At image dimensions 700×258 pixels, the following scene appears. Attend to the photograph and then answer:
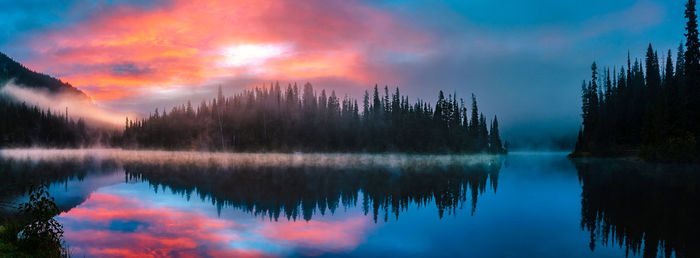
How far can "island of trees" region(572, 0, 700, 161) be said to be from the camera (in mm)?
76500

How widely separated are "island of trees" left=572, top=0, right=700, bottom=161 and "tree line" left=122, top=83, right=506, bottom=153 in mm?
42054

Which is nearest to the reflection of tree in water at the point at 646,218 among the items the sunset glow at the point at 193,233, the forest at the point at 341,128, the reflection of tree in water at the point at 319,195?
the reflection of tree in water at the point at 319,195

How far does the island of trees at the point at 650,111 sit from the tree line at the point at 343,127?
42054 millimetres

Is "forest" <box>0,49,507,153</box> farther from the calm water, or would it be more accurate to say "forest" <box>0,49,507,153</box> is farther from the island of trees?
the calm water

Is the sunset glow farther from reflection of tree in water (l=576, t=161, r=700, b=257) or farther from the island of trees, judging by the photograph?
the island of trees

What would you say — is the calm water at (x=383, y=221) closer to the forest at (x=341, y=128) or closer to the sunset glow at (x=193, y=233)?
the sunset glow at (x=193, y=233)

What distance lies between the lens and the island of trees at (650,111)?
76500 mm

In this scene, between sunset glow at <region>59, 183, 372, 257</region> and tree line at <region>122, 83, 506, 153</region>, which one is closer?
sunset glow at <region>59, 183, 372, 257</region>

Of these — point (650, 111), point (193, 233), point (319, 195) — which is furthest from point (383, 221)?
point (650, 111)

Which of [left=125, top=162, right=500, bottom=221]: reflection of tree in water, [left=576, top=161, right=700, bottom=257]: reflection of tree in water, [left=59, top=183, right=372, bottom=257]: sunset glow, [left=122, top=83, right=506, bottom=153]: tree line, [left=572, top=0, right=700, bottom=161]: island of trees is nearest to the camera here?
[left=576, top=161, right=700, bottom=257]: reflection of tree in water

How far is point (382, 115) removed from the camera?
523ft

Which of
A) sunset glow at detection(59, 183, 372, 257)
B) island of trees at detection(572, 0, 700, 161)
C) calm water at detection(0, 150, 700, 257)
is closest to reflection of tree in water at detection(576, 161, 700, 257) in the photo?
calm water at detection(0, 150, 700, 257)

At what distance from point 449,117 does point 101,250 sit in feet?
471

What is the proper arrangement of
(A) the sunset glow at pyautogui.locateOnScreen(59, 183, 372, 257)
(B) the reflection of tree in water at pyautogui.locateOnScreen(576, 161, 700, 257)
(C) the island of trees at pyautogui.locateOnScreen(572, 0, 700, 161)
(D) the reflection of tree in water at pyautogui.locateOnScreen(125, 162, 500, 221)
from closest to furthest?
(B) the reflection of tree in water at pyautogui.locateOnScreen(576, 161, 700, 257) < (A) the sunset glow at pyautogui.locateOnScreen(59, 183, 372, 257) < (D) the reflection of tree in water at pyautogui.locateOnScreen(125, 162, 500, 221) < (C) the island of trees at pyautogui.locateOnScreen(572, 0, 700, 161)
